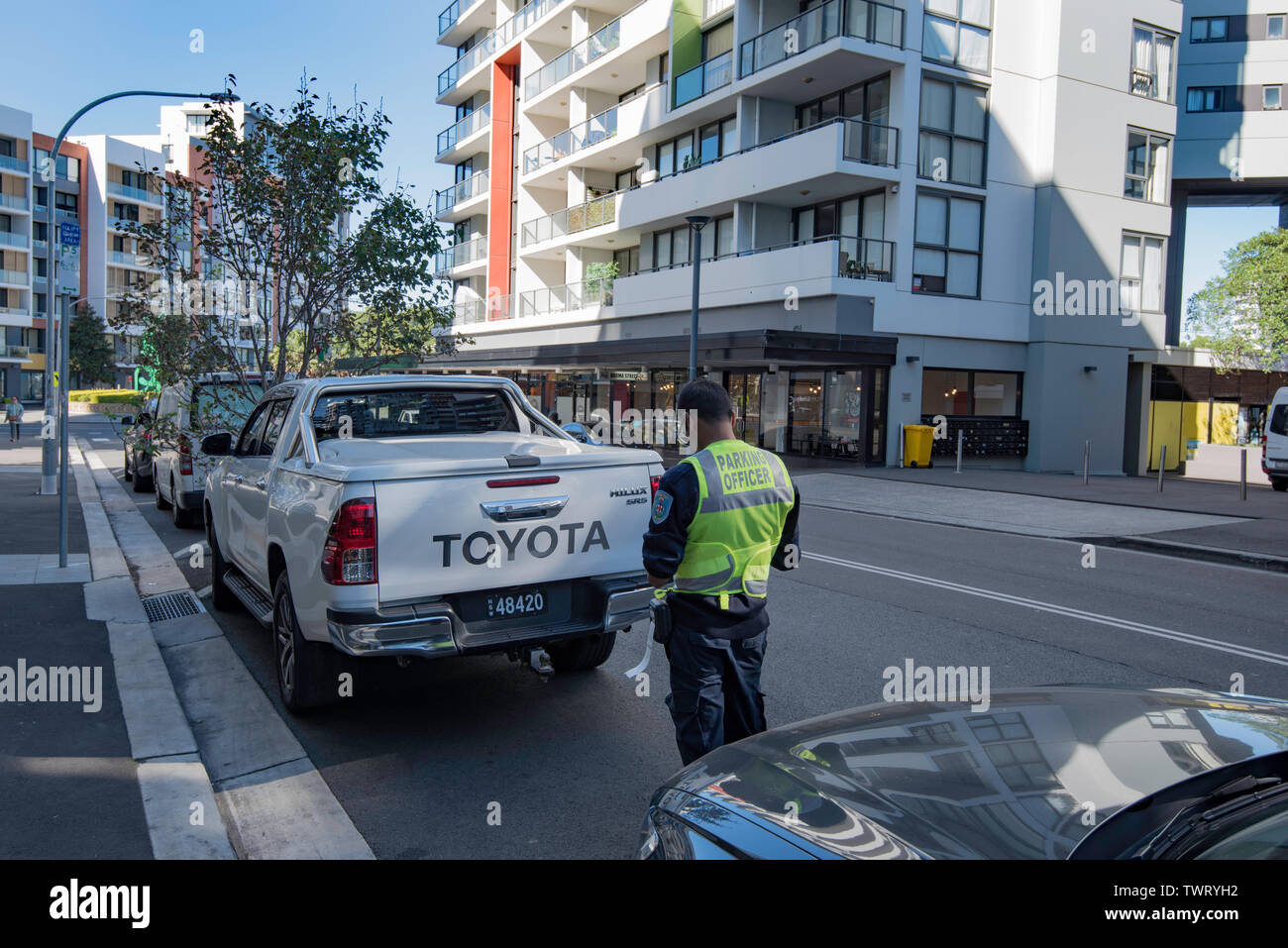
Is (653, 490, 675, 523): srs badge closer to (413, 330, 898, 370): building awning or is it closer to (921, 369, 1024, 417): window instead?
(413, 330, 898, 370): building awning

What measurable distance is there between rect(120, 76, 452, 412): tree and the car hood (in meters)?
8.94

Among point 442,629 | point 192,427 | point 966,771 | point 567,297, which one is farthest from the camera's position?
point 567,297

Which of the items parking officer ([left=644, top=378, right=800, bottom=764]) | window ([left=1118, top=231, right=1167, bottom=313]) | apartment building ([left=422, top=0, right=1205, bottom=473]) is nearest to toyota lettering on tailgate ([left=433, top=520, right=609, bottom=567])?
parking officer ([left=644, top=378, right=800, bottom=764])

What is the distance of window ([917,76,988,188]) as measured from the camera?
24.5 metres

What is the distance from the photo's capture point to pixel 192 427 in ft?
35.5

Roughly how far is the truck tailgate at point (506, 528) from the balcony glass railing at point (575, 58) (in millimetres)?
31321

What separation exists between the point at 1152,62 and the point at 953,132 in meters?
7.95

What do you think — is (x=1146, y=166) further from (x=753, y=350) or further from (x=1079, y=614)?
(x=1079, y=614)

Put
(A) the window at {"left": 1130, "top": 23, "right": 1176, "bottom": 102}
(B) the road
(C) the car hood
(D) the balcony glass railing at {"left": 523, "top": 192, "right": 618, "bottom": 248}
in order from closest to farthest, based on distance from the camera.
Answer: (C) the car hood, (B) the road, (A) the window at {"left": 1130, "top": 23, "right": 1176, "bottom": 102}, (D) the balcony glass railing at {"left": 523, "top": 192, "right": 618, "bottom": 248}

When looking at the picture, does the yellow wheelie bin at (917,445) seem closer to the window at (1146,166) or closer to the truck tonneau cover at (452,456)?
the window at (1146,166)

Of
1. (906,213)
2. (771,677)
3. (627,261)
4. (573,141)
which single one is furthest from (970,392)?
(771,677)

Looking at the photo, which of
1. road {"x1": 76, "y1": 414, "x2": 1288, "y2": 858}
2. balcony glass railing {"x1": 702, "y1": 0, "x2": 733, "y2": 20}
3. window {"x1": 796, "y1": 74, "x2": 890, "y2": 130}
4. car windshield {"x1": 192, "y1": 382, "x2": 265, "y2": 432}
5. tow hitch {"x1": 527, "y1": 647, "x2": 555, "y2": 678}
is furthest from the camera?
balcony glass railing {"x1": 702, "y1": 0, "x2": 733, "y2": 20}
